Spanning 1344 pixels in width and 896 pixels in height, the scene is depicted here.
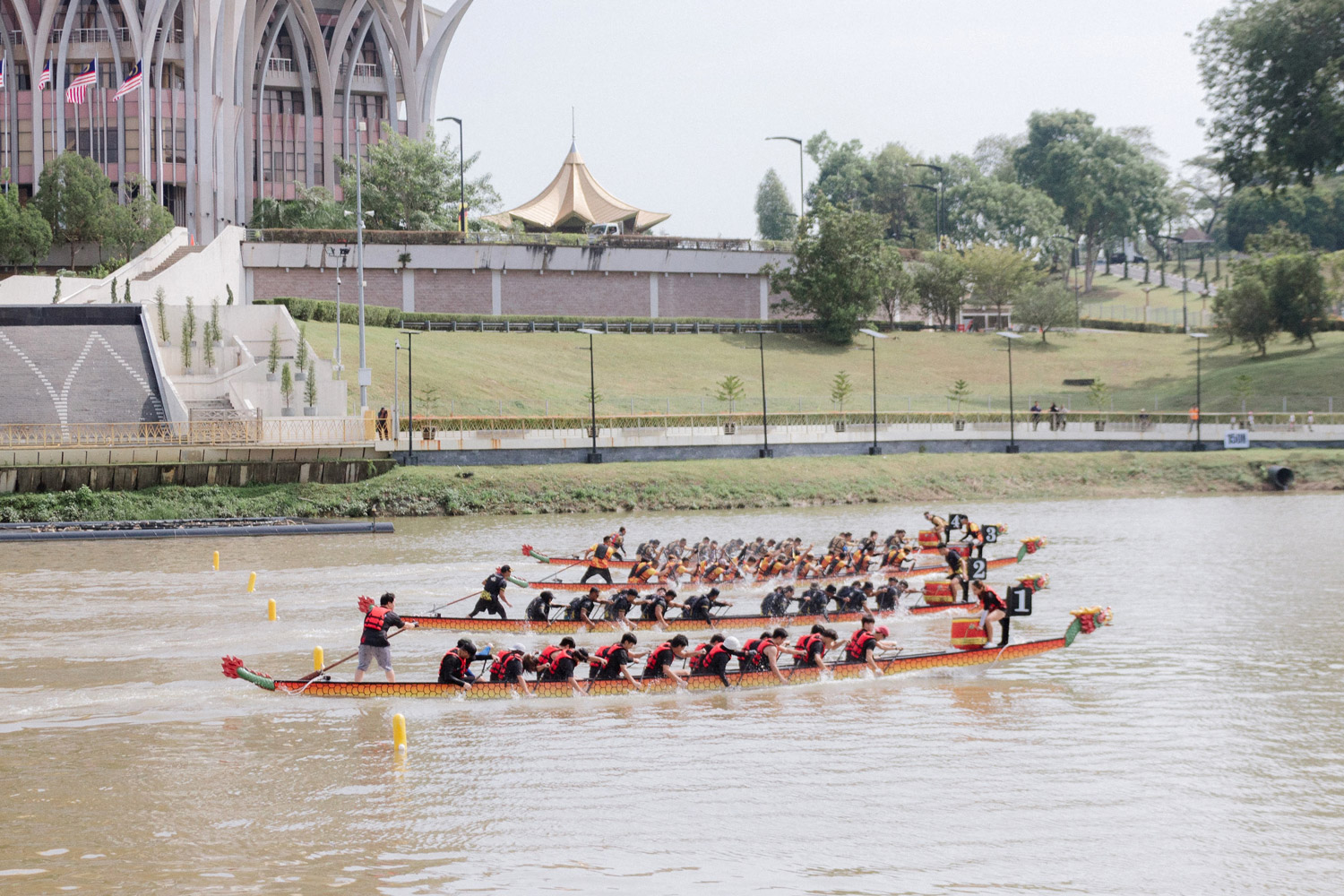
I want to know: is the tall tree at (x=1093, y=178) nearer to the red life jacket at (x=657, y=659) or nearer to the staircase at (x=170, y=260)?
the staircase at (x=170, y=260)

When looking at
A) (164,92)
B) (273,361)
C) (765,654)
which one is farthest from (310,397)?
(164,92)

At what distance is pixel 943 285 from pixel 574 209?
35.0 meters

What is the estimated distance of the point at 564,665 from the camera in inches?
749

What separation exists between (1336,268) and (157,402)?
79849 millimetres

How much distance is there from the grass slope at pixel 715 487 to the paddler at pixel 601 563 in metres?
16.6

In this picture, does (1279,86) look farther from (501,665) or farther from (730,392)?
(501,665)

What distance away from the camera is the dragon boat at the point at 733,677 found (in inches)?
736

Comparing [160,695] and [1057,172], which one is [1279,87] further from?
[160,695]

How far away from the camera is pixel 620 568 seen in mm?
32750

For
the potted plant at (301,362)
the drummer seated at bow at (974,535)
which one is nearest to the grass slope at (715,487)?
the potted plant at (301,362)

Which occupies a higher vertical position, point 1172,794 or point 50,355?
point 50,355

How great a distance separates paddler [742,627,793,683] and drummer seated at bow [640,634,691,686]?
1203 millimetres

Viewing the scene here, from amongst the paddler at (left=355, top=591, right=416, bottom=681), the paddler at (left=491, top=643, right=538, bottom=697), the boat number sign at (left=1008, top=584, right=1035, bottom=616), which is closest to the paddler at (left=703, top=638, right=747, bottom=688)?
the paddler at (left=491, top=643, right=538, bottom=697)

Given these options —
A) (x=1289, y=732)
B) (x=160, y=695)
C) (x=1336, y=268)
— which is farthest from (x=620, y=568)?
(x=1336, y=268)
